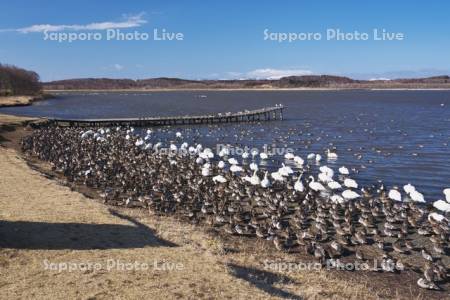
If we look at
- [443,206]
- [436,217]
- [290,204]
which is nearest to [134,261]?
[290,204]

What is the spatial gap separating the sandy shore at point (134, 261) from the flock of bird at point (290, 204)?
1.40m

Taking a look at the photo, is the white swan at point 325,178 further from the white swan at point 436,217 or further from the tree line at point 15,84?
the tree line at point 15,84

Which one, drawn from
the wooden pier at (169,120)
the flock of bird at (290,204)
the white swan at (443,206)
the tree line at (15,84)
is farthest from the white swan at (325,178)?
the tree line at (15,84)

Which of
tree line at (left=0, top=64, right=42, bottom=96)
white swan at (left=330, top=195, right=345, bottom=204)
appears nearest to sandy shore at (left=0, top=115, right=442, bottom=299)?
white swan at (left=330, top=195, right=345, bottom=204)

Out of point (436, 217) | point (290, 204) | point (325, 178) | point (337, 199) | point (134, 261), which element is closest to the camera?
point (134, 261)

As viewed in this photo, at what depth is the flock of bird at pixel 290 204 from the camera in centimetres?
1908

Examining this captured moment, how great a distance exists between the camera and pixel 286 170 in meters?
30.2

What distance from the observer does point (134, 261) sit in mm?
14438

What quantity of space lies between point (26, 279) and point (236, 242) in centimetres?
856

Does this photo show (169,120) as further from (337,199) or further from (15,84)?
(15,84)

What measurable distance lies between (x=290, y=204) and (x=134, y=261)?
12096mm

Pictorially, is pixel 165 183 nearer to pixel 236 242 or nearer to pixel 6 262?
pixel 236 242

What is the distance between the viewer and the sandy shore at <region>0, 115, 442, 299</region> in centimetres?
1255

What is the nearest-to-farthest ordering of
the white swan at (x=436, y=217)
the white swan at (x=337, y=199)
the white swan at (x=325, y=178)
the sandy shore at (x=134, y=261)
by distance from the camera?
the sandy shore at (x=134, y=261) → the white swan at (x=436, y=217) → the white swan at (x=337, y=199) → the white swan at (x=325, y=178)
